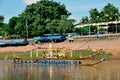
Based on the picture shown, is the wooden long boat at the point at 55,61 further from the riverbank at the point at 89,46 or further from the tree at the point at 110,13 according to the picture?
the tree at the point at 110,13

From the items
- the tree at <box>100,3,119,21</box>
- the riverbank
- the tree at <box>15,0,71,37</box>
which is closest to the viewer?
the riverbank

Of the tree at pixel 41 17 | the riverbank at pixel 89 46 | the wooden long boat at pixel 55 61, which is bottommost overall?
the wooden long boat at pixel 55 61

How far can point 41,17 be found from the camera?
13850cm

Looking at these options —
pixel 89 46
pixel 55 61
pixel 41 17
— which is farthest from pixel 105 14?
pixel 55 61

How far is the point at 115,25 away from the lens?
399 ft

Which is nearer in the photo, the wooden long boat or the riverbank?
the wooden long boat

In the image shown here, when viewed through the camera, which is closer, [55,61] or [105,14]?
[55,61]

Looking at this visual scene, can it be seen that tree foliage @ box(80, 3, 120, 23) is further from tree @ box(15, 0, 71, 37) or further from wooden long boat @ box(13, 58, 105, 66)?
wooden long boat @ box(13, 58, 105, 66)

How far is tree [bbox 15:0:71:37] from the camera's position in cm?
13550

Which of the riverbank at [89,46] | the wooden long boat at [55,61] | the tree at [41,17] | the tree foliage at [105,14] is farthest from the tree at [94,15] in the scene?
the wooden long boat at [55,61]

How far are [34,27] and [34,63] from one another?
5895cm

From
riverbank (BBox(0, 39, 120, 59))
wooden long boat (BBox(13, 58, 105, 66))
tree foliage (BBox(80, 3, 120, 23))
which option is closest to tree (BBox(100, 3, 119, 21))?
tree foliage (BBox(80, 3, 120, 23))

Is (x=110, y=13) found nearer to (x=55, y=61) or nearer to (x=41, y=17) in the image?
(x=41, y=17)

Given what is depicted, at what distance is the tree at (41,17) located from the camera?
135500mm
